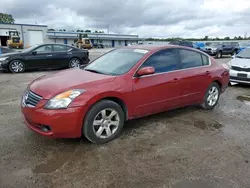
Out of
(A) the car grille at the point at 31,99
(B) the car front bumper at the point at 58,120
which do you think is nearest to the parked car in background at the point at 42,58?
(A) the car grille at the point at 31,99

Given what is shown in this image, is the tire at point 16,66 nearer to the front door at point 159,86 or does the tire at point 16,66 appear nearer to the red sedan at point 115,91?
the red sedan at point 115,91

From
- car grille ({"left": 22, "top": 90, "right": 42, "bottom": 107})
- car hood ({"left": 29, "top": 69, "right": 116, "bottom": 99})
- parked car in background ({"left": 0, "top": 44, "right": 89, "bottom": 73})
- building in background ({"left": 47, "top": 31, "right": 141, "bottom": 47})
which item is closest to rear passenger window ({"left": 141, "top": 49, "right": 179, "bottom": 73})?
car hood ({"left": 29, "top": 69, "right": 116, "bottom": 99})

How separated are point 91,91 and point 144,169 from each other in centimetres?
134

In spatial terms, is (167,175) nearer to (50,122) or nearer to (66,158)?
(66,158)

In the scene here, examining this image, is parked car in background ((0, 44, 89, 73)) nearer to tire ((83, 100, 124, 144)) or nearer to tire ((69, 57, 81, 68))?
tire ((69, 57, 81, 68))

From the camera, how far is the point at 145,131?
4.01 metres

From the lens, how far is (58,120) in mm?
3068

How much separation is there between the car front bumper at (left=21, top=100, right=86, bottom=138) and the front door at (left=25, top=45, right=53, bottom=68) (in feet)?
25.9

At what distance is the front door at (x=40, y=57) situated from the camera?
405 inches

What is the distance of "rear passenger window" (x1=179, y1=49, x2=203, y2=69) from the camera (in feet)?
15.0

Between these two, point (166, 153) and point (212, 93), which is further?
point (212, 93)

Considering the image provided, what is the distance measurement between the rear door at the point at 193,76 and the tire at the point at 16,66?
8.26 metres

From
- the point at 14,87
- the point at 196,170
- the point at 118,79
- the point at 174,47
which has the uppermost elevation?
the point at 174,47

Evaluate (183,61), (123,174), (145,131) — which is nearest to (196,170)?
(123,174)
